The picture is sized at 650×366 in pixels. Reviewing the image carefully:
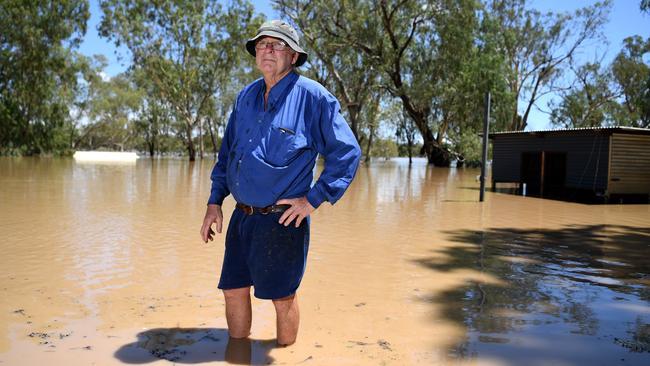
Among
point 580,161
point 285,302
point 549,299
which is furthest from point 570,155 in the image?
point 285,302

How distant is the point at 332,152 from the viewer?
3000mm

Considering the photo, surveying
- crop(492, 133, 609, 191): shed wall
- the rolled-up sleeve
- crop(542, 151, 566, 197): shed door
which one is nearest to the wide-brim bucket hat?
the rolled-up sleeve

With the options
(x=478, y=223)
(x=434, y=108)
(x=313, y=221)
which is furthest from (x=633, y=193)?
(x=434, y=108)

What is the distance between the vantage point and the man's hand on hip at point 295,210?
116 inches

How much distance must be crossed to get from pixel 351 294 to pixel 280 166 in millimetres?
2290

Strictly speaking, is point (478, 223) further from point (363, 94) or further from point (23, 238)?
point (363, 94)

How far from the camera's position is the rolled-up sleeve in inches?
Result: 116

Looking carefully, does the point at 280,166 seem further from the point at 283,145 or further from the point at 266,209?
the point at 266,209

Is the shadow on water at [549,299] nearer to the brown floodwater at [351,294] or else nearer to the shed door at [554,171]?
the brown floodwater at [351,294]

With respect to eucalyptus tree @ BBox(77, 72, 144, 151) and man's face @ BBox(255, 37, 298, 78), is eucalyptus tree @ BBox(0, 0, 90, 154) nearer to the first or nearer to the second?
eucalyptus tree @ BBox(77, 72, 144, 151)

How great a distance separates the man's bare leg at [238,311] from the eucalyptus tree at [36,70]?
4132 centimetres

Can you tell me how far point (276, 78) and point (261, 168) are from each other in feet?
1.89

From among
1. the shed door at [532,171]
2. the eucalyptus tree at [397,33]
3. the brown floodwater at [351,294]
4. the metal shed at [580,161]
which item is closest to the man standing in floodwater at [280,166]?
the brown floodwater at [351,294]

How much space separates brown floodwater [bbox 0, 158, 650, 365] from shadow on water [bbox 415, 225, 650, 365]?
19mm
